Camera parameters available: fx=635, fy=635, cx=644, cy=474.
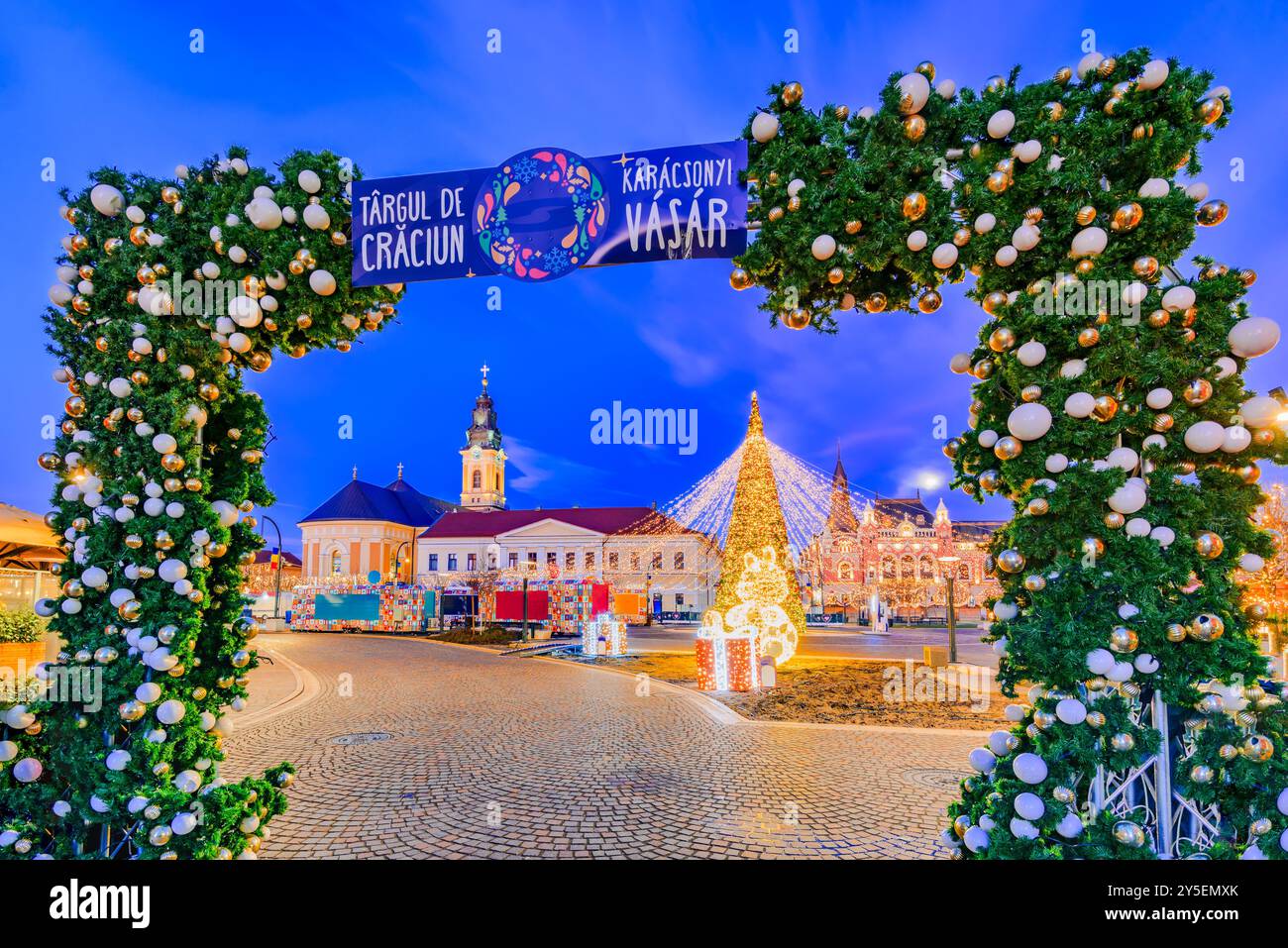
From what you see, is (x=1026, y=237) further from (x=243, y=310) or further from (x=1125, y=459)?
(x=243, y=310)

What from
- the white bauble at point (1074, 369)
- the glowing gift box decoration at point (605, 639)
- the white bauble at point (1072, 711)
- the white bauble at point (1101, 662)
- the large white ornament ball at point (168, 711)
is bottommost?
the glowing gift box decoration at point (605, 639)

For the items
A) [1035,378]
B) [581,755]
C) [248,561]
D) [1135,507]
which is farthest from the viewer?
[581,755]

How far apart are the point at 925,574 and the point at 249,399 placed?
171 ft

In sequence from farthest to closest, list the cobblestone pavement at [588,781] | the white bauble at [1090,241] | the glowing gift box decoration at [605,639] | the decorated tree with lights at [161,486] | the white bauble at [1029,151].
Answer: the glowing gift box decoration at [605,639] → the cobblestone pavement at [588,781] → the decorated tree with lights at [161,486] → the white bauble at [1029,151] → the white bauble at [1090,241]

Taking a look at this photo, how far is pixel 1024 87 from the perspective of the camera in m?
3.43

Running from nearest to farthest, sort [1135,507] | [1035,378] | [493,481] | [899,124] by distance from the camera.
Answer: [1135,507] → [1035,378] → [899,124] → [493,481]

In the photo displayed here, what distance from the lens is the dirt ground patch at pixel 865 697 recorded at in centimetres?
945

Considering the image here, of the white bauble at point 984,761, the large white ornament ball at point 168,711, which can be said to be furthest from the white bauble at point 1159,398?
the large white ornament ball at point 168,711

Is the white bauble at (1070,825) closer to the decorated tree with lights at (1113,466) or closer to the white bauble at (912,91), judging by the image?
the decorated tree with lights at (1113,466)

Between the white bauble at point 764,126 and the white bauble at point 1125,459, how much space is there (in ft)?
8.35

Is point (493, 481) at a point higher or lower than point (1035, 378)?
higher
